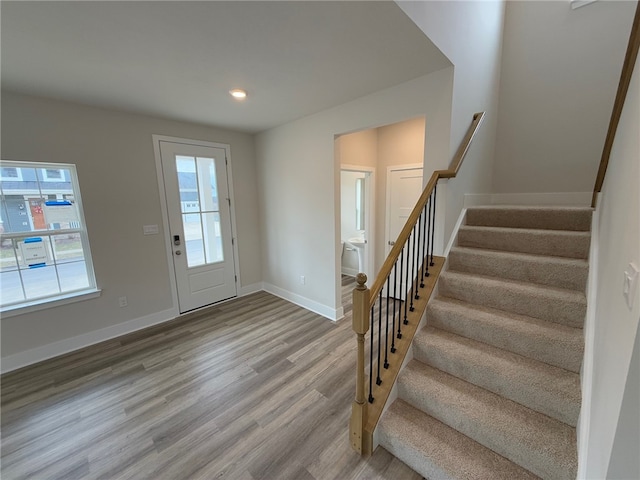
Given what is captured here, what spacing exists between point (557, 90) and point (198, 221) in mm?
4612

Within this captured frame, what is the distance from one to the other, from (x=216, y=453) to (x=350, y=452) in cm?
84

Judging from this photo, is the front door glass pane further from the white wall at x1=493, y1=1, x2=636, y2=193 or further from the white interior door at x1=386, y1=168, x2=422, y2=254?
the white wall at x1=493, y1=1, x2=636, y2=193

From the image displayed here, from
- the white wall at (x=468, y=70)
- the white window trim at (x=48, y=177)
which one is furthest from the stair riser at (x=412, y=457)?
the white window trim at (x=48, y=177)

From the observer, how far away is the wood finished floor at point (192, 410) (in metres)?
1.51

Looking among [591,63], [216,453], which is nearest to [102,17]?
[216,453]

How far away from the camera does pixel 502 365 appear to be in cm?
157

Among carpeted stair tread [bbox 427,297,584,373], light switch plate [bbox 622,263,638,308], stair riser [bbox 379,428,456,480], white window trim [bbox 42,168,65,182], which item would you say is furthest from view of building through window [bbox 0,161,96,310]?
light switch plate [bbox 622,263,638,308]

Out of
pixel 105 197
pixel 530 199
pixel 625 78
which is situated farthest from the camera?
pixel 530 199

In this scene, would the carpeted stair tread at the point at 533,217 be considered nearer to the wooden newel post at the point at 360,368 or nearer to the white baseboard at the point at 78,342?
the wooden newel post at the point at 360,368

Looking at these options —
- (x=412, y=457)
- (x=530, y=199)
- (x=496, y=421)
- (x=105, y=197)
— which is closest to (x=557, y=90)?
(x=530, y=199)

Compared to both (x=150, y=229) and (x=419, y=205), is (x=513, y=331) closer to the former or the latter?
(x=419, y=205)

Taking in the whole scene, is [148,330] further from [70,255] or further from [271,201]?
[271,201]

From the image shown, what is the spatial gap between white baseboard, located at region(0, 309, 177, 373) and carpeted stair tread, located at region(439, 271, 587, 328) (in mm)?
3378

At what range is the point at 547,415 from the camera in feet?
4.65
